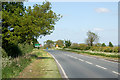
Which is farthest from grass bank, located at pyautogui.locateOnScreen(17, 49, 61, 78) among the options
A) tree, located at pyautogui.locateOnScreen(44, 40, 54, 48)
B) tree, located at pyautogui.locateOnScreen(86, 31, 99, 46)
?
tree, located at pyautogui.locateOnScreen(44, 40, 54, 48)

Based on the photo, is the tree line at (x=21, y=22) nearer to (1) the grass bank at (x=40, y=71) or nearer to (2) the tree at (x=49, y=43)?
(1) the grass bank at (x=40, y=71)

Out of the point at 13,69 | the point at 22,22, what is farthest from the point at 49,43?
the point at 13,69

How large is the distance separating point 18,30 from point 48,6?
7.87 metres

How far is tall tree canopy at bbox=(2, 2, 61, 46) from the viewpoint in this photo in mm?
19703

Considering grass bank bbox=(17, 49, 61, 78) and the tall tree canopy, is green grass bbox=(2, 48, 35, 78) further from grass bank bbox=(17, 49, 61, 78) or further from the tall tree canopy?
the tall tree canopy

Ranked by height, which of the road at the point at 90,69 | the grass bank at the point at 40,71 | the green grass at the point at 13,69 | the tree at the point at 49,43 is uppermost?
the tree at the point at 49,43

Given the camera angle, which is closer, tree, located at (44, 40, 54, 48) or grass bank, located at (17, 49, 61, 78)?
grass bank, located at (17, 49, 61, 78)

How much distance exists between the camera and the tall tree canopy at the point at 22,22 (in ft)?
64.6

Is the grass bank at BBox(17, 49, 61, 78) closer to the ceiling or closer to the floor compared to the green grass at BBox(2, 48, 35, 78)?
closer to the floor

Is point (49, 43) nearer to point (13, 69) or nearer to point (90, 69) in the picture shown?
point (90, 69)

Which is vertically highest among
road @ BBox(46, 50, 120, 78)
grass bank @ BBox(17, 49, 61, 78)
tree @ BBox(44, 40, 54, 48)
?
tree @ BBox(44, 40, 54, 48)

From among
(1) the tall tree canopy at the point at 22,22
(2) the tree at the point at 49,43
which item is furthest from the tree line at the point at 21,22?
(2) the tree at the point at 49,43

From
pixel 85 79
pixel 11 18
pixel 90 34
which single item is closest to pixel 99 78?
pixel 85 79

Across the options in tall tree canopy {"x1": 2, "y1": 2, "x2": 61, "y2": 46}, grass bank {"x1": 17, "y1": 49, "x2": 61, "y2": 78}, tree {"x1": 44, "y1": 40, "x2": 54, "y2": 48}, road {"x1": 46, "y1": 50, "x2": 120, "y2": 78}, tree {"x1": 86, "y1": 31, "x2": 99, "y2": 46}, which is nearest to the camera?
grass bank {"x1": 17, "y1": 49, "x2": 61, "y2": 78}
